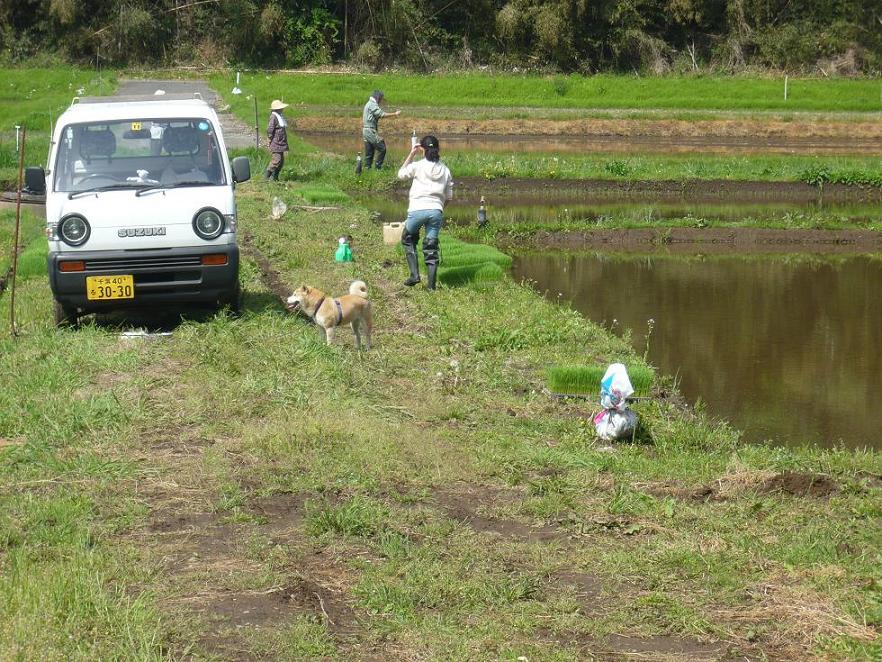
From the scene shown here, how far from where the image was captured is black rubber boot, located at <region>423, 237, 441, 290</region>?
1238cm

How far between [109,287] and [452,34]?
43.0m

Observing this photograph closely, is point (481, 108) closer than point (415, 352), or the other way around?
point (415, 352)

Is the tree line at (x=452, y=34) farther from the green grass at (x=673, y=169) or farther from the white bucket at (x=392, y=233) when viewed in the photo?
the white bucket at (x=392, y=233)

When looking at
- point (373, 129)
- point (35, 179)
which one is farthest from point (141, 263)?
point (373, 129)

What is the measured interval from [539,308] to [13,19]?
144 feet

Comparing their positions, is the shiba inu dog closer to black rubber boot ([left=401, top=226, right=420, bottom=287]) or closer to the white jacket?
the white jacket

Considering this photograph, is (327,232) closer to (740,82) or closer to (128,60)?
(740,82)

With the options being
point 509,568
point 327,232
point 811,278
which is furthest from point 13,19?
point 509,568

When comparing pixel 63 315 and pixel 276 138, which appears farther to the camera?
pixel 276 138

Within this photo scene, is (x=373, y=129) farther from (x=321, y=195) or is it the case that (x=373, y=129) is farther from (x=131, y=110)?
(x=131, y=110)

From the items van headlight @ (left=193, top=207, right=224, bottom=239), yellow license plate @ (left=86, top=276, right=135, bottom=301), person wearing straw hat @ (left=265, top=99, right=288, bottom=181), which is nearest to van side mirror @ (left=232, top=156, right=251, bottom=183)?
van headlight @ (left=193, top=207, right=224, bottom=239)

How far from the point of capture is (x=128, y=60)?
4809 centimetres

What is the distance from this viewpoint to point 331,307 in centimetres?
936

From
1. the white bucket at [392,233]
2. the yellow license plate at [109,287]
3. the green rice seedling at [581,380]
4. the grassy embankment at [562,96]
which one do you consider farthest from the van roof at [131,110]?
the grassy embankment at [562,96]
